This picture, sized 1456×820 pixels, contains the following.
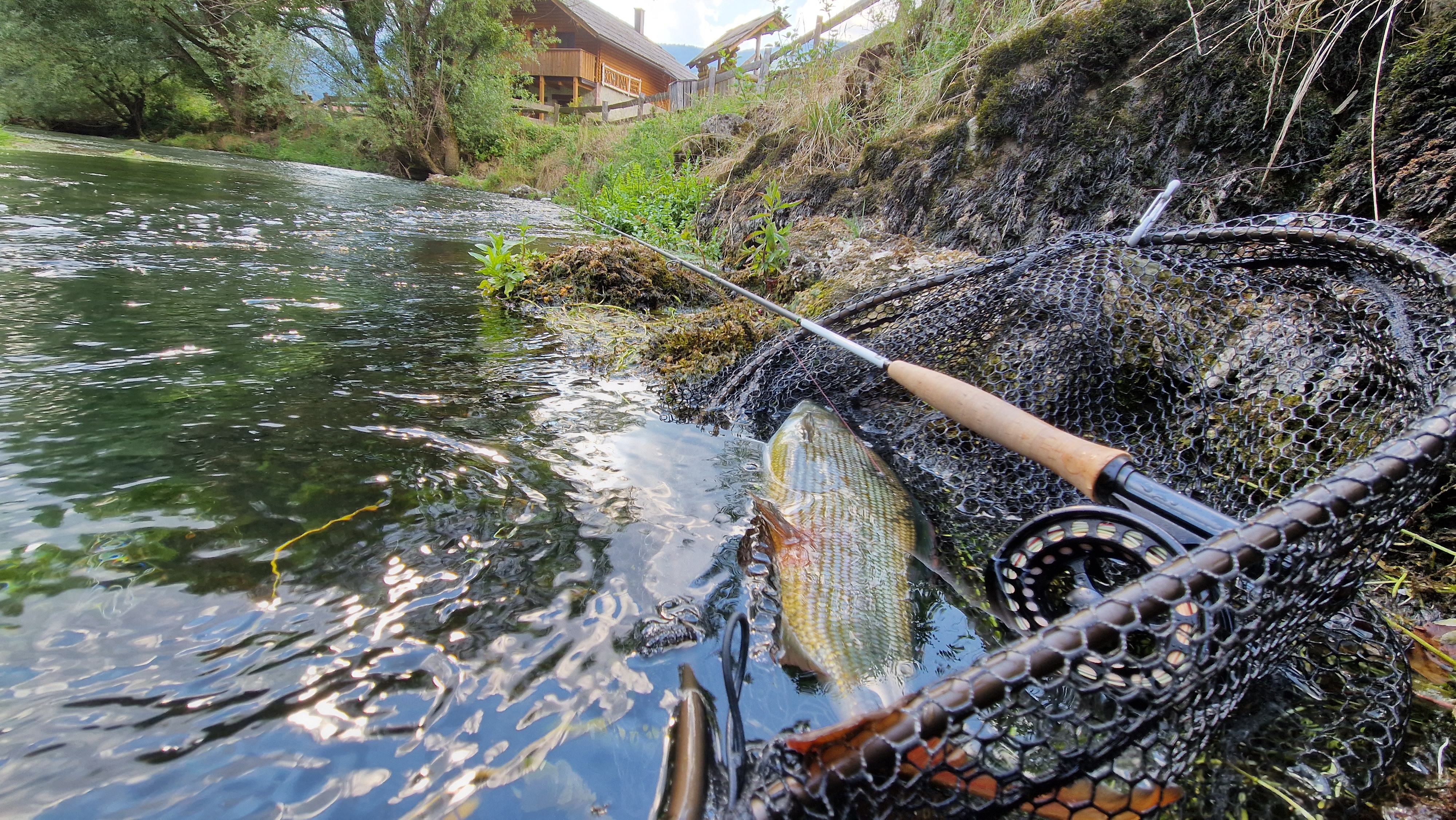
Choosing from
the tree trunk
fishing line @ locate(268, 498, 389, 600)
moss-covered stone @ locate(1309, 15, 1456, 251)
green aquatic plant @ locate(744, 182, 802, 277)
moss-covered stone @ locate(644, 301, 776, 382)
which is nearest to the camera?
fishing line @ locate(268, 498, 389, 600)

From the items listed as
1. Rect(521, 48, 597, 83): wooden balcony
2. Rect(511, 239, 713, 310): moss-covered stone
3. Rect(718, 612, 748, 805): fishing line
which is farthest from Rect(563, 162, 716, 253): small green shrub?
Rect(521, 48, 597, 83): wooden balcony

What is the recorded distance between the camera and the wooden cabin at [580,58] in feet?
131

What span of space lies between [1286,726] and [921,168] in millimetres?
5607

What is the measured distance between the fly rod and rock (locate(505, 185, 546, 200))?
22199 millimetres

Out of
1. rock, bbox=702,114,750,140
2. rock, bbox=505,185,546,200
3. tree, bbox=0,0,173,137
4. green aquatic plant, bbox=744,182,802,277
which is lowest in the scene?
green aquatic plant, bbox=744,182,802,277

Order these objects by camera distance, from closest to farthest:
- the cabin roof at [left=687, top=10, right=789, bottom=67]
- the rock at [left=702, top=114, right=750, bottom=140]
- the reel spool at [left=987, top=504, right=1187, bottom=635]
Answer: the reel spool at [left=987, top=504, right=1187, bottom=635]
the rock at [left=702, top=114, right=750, bottom=140]
the cabin roof at [left=687, top=10, right=789, bottom=67]

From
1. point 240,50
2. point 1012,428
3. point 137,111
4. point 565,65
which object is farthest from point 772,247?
point 137,111

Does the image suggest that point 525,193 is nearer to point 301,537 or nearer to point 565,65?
point 565,65

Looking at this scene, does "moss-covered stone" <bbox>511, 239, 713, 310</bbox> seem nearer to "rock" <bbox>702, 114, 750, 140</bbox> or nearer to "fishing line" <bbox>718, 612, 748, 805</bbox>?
"fishing line" <bbox>718, 612, 748, 805</bbox>

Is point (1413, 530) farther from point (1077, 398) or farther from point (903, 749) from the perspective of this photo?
point (903, 749)

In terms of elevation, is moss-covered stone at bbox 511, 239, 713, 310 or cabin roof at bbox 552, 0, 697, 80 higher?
cabin roof at bbox 552, 0, 697, 80

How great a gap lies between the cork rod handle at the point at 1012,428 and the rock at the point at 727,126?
12.2 metres

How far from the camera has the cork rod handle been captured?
1517 mm

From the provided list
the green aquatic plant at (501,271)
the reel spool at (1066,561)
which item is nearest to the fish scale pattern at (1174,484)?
the reel spool at (1066,561)
